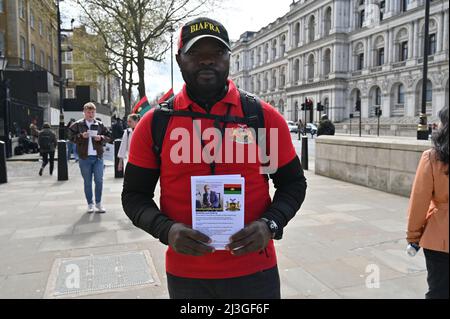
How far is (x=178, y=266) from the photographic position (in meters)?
1.88

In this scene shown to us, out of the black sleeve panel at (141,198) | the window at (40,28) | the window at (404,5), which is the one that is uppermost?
the window at (404,5)

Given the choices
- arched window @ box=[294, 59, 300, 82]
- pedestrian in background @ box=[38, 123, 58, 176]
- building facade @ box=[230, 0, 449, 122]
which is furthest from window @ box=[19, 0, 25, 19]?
arched window @ box=[294, 59, 300, 82]

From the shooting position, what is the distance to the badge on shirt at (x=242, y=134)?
71.1 inches

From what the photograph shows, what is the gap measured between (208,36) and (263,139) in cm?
53

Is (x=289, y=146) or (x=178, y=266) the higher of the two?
(x=289, y=146)

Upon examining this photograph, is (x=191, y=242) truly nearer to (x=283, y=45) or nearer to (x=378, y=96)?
(x=378, y=96)

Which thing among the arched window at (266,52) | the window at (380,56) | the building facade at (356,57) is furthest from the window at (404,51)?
the arched window at (266,52)

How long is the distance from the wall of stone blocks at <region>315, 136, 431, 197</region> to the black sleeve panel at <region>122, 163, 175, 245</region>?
22.1 ft

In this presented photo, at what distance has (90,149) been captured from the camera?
6.89 metres

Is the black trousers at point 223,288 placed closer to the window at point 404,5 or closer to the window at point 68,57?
the window at point 404,5

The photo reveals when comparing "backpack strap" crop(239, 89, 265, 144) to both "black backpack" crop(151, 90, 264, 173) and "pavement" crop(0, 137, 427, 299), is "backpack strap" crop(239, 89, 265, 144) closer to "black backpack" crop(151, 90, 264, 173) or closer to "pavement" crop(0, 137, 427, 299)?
"black backpack" crop(151, 90, 264, 173)

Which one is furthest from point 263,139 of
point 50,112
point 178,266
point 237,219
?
point 50,112

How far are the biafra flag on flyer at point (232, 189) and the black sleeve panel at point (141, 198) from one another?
0.30 m
